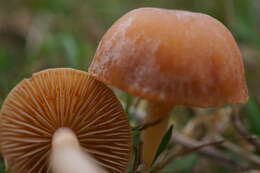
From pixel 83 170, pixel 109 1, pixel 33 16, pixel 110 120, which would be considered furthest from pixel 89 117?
pixel 109 1

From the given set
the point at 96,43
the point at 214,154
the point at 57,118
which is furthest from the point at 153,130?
the point at 96,43

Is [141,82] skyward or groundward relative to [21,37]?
skyward

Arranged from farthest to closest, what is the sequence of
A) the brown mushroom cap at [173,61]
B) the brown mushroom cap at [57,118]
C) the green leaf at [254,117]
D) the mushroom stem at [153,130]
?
the green leaf at [254,117] < the mushroom stem at [153,130] < the brown mushroom cap at [57,118] < the brown mushroom cap at [173,61]

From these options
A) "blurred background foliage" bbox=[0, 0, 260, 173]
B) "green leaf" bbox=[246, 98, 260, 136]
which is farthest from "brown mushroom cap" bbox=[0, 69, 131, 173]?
"green leaf" bbox=[246, 98, 260, 136]

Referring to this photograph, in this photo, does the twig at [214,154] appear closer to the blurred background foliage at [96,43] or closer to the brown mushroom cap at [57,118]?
the blurred background foliage at [96,43]

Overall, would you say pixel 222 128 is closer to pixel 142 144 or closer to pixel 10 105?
pixel 142 144

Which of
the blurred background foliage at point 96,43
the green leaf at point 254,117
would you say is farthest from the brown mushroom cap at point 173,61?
the green leaf at point 254,117
